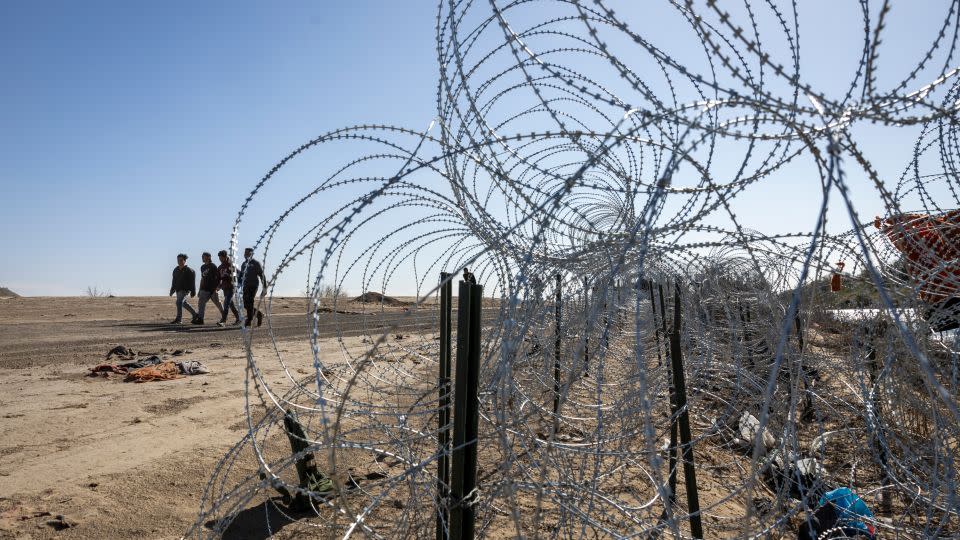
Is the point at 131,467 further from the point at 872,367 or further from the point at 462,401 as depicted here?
the point at 872,367

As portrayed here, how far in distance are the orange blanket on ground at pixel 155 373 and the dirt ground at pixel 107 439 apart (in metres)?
0.17

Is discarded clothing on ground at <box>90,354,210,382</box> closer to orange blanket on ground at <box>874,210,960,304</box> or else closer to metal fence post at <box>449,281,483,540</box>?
metal fence post at <box>449,281,483,540</box>

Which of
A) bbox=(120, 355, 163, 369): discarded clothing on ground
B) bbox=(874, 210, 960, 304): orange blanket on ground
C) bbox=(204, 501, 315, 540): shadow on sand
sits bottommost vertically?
bbox=(204, 501, 315, 540): shadow on sand

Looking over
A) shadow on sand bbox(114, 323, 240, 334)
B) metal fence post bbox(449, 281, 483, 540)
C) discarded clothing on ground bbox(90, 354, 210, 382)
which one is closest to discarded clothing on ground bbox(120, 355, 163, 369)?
discarded clothing on ground bbox(90, 354, 210, 382)

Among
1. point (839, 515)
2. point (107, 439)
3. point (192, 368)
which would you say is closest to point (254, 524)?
point (107, 439)

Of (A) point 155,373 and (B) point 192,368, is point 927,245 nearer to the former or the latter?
(A) point 155,373

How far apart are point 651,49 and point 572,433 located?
14.4 ft

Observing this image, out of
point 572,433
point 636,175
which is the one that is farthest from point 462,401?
point 572,433

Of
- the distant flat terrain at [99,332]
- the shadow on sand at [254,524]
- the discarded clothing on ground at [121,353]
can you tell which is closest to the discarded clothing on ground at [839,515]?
the shadow on sand at [254,524]

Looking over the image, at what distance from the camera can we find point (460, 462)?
2.22m

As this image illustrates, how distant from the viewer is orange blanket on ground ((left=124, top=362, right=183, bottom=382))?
23.7 ft

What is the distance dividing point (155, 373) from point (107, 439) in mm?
2567

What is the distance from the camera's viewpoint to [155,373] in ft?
24.0

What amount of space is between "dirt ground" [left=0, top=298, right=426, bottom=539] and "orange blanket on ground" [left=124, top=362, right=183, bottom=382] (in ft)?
0.57
